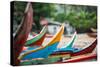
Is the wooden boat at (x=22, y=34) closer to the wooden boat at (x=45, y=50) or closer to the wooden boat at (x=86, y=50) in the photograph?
Result: the wooden boat at (x=45, y=50)

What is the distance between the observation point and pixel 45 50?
1941mm

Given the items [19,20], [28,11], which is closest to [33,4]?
[28,11]

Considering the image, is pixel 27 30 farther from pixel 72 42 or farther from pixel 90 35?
pixel 90 35

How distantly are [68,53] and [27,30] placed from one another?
1.57 feet

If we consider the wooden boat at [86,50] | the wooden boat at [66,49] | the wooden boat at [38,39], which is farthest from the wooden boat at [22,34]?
the wooden boat at [86,50]

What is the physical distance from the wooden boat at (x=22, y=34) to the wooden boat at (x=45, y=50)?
57 mm

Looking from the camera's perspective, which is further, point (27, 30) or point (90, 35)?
point (90, 35)

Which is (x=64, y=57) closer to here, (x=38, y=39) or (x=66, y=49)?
(x=66, y=49)

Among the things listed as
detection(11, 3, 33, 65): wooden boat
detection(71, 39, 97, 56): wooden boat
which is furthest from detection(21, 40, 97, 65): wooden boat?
detection(11, 3, 33, 65): wooden boat

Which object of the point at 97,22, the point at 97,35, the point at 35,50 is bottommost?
the point at 35,50

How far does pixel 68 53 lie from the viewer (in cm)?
202

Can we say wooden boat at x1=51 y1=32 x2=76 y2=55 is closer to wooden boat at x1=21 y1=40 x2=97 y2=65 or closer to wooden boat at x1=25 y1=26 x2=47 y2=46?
wooden boat at x1=21 y1=40 x2=97 y2=65

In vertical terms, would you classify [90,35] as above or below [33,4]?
below

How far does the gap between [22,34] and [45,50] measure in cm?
28
